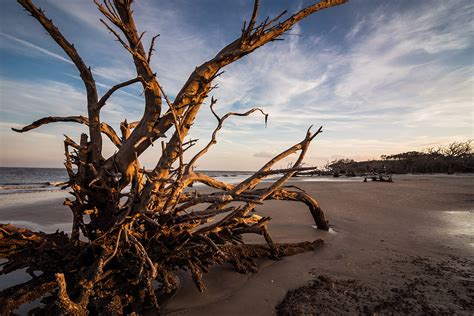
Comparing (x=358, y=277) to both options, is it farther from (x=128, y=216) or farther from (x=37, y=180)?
(x=37, y=180)

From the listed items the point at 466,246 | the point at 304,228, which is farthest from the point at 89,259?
the point at 466,246

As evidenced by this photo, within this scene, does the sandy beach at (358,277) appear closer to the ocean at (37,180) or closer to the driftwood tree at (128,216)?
the driftwood tree at (128,216)

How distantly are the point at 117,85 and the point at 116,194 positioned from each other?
1024mm

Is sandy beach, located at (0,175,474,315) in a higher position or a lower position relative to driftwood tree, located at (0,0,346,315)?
lower

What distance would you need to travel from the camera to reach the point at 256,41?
256 cm

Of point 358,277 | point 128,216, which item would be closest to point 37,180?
point 128,216

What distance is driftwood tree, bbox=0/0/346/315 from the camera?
203 cm

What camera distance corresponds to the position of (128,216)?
7.20 ft

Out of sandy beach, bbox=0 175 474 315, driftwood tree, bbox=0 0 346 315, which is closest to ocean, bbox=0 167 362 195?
driftwood tree, bbox=0 0 346 315

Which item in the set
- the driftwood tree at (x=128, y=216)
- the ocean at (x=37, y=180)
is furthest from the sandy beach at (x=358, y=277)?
the ocean at (x=37, y=180)

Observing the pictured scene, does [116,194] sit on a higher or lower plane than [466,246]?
higher

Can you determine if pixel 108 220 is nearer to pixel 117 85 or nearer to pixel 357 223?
pixel 117 85

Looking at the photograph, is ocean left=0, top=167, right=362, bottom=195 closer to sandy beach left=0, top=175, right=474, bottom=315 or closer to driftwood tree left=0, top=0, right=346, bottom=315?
driftwood tree left=0, top=0, right=346, bottom=315

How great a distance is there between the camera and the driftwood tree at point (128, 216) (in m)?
2.03
